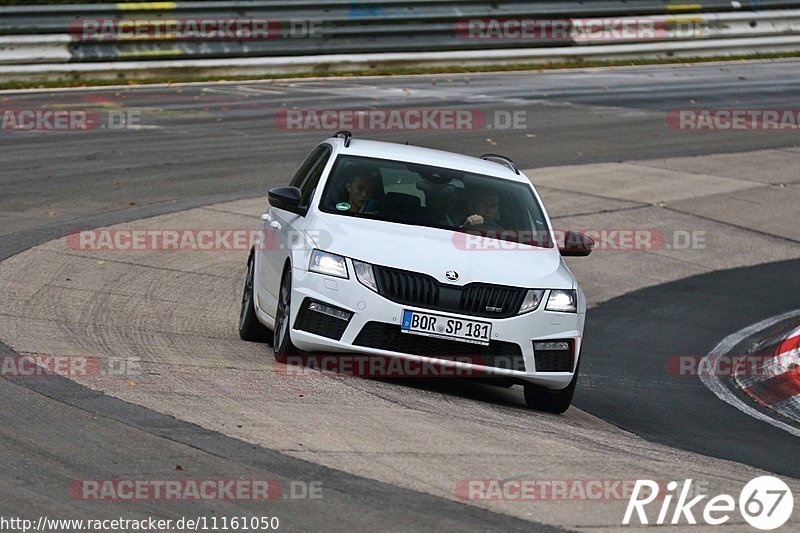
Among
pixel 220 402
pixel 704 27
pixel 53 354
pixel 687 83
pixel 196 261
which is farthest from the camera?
pixel 704 27

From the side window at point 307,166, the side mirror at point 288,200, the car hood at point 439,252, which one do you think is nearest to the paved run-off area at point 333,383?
the car hood at point 439,252

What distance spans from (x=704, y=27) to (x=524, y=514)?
27.2 metres

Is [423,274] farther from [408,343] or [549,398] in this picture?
[549,398]

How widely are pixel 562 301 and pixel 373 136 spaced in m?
12.6

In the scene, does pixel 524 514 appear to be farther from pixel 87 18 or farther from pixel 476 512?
pixel 87 18

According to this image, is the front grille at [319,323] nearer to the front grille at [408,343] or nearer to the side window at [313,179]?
the front grille at [408,343]

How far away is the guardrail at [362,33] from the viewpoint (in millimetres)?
25484

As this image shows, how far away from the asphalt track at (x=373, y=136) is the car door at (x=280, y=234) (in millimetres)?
2183

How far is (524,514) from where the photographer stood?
6184 mm

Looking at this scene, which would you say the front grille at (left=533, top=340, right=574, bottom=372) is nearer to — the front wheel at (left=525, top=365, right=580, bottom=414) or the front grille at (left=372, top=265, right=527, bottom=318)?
the front wheel at (left=525, top=365, right=580, bottom=414)

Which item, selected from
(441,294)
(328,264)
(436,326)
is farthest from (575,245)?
(328,264)

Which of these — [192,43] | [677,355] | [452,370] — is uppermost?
[192,43]

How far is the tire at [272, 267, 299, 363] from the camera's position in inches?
363

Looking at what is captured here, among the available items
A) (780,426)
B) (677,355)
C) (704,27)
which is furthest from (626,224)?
(704,27)
